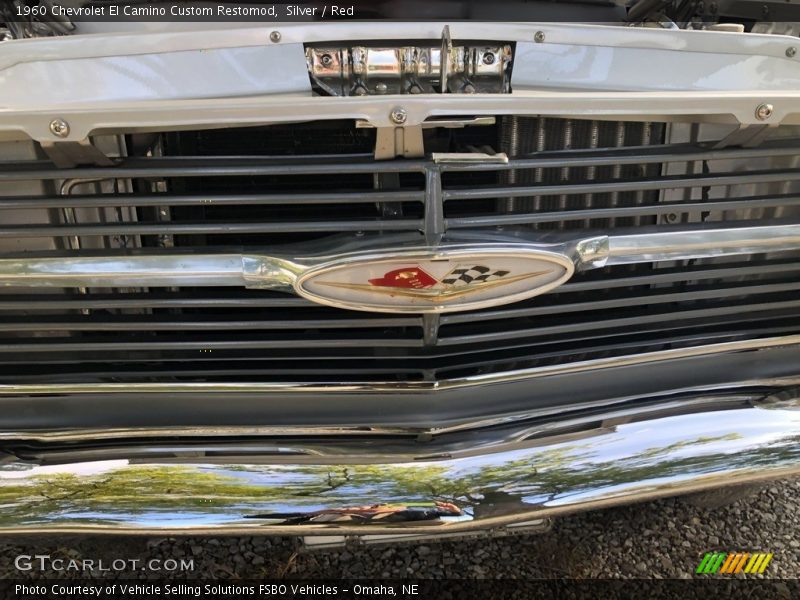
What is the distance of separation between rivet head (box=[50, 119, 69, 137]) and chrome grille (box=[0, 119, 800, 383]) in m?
0.13

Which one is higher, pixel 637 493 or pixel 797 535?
pixel 637 493

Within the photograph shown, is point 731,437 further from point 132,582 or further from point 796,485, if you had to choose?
point 132,582

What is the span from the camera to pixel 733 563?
2387mm

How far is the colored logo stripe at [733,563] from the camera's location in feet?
7.78

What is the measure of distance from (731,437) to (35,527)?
1.84 meters

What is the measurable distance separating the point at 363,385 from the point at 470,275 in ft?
1.52

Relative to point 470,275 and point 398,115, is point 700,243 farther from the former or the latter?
point 398,115

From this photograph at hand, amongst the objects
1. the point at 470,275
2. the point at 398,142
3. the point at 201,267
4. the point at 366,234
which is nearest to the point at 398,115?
the point at 398,142

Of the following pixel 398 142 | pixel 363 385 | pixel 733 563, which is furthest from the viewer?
pixel 733 563

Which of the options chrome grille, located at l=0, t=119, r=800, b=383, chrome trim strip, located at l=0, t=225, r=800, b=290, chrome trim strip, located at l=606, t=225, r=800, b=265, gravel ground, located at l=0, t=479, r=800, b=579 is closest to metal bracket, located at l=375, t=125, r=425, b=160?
chrome grille, located at l=0, t=119, r=800, b=383

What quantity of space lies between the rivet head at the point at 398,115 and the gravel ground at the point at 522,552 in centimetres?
149

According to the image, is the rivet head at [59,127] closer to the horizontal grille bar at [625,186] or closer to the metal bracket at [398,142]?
the metal bracket at [398,142]

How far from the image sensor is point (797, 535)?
8.31ft

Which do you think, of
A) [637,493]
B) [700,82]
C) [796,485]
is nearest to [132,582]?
[637,493]
